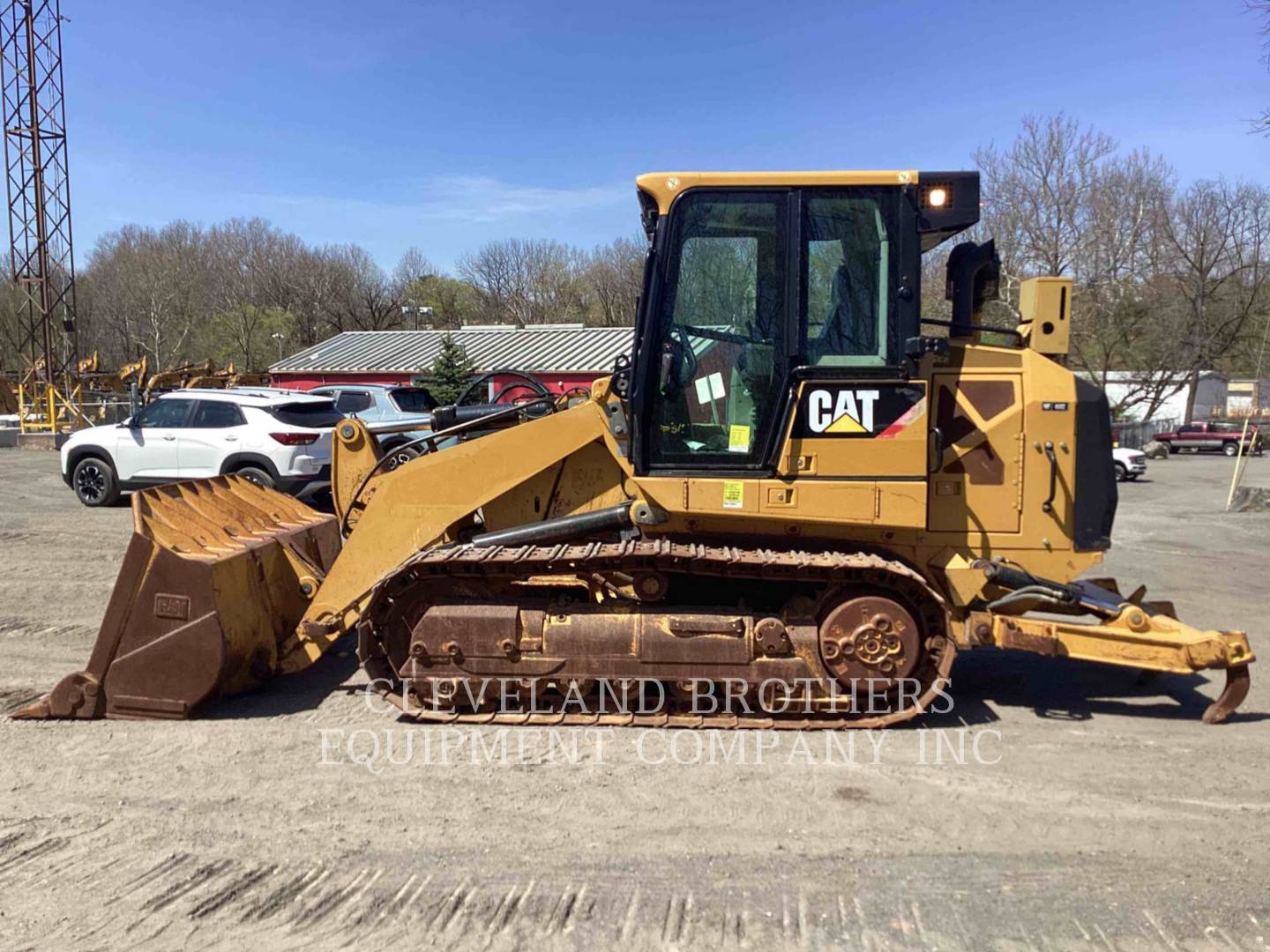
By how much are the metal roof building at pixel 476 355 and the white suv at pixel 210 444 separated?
674 inches

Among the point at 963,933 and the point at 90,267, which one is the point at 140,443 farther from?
the point at 90,267

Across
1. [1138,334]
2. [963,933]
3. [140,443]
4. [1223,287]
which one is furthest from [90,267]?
[963,933]

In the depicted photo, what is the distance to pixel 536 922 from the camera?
3.16m

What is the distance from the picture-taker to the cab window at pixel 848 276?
184 inches

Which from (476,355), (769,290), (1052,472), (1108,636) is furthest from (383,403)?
(476,355)

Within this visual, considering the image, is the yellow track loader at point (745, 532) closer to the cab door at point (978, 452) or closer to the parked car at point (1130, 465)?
the cab door at point (978, 452)

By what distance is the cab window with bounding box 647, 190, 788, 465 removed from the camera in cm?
472

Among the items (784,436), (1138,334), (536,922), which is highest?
(1138,334)

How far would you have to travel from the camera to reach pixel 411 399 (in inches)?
619

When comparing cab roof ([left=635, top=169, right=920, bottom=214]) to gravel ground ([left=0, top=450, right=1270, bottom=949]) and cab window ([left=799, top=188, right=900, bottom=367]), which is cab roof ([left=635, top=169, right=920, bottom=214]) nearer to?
cab window ([left=799, top=188, right=900, bottom=367])

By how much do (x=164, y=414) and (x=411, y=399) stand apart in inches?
165

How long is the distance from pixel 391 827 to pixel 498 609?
1337 millimetres

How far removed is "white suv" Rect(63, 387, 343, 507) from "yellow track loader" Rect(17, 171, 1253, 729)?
6.81m

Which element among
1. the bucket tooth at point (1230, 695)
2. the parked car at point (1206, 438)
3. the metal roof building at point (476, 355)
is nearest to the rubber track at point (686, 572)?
the bucket tooth at point (1230, 695)
